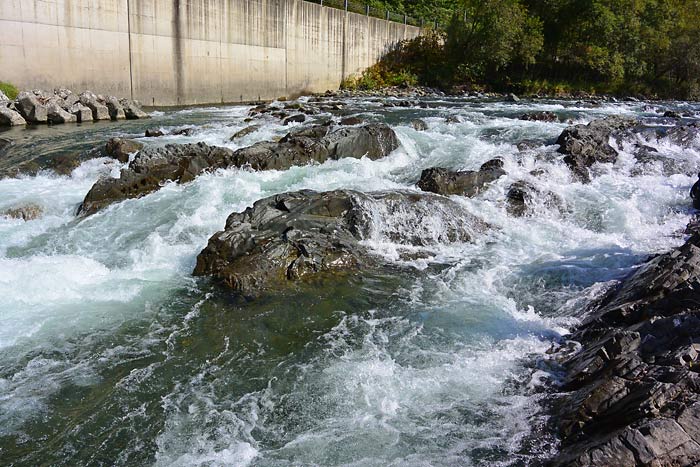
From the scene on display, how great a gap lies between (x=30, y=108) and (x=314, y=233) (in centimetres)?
1331

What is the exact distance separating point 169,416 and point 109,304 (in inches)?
105

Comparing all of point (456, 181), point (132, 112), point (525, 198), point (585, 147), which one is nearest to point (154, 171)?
point (456, 181)

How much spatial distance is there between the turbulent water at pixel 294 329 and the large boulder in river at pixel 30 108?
6.14 m

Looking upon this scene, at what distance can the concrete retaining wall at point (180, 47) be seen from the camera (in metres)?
18.2

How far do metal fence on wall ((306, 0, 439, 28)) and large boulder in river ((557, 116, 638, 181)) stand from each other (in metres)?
20.1

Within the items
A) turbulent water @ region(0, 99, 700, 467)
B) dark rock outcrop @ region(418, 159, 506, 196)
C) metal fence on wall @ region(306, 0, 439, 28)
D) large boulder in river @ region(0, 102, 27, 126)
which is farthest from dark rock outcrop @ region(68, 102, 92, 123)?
metal fence on wall @ region(306, 0, 439, 28)

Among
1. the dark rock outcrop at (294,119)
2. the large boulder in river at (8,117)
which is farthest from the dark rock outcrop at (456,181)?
the large boulder in river at (8,117)

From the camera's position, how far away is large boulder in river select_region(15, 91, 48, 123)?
16953mm

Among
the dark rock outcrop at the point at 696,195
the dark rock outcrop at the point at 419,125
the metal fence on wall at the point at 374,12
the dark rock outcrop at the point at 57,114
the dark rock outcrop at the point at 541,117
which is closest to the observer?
the dark rock outcrop at the point at 696,195

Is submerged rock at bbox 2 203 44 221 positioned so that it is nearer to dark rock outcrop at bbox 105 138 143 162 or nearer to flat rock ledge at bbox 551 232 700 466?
dark rock outcrop at bbox 105 138 143 162

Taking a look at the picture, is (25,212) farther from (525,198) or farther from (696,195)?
(696,195)

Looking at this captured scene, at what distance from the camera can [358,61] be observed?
109 feet

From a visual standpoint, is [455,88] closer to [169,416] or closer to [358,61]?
[358,61]

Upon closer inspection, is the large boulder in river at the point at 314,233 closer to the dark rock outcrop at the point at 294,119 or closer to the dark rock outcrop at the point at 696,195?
the dark rock outcrop at the point at 696,195
